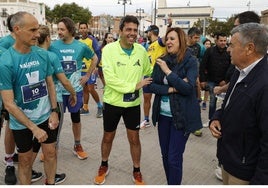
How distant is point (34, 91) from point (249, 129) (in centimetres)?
194

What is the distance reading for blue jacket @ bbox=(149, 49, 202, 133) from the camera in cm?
276

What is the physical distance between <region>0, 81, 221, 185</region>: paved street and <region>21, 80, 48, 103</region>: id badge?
130cm

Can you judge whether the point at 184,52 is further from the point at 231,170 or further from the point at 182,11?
the point at 182,11

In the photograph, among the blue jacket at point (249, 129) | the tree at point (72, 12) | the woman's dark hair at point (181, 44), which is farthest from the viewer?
the tree at point (72, 12)

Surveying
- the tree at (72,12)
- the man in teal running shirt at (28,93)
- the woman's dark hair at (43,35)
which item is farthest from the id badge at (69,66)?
the tree at (72,12)

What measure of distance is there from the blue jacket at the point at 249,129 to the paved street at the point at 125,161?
1641mm

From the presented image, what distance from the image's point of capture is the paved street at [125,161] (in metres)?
3.59

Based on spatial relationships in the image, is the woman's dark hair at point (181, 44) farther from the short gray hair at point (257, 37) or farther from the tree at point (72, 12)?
the tree at point (72, 12)

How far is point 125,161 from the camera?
408cm

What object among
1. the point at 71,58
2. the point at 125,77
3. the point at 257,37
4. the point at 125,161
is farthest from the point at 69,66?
the point at 257,37

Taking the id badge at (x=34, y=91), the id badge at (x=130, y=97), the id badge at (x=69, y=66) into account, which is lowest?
the id badge at (x=130, y=97)

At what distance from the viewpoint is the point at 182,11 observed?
77750mm

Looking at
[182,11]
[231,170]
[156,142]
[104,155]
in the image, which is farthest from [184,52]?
[182,11]

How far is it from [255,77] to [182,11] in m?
80.3
